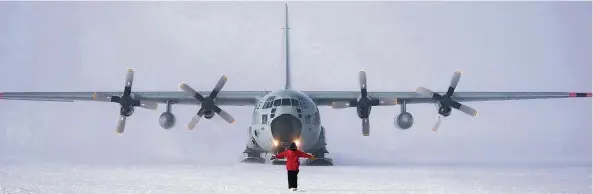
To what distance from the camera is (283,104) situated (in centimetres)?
2923

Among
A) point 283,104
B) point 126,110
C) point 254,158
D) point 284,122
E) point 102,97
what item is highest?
point 102,97

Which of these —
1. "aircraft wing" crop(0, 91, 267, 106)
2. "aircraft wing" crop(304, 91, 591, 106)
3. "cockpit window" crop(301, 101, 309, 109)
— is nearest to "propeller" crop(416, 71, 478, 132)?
"aircraft wing" crop(304, 91, 591, 106)

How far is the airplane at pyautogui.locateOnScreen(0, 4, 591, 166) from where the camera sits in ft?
95.5

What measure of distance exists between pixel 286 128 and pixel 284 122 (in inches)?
10.4

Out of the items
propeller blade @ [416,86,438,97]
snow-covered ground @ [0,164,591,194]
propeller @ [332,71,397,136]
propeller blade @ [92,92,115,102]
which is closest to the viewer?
snow-covered ground @ [0,164,591,194]

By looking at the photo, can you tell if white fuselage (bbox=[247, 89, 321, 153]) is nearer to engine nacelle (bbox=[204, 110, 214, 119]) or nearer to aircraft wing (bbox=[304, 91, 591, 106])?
engine nacelle (bbox=[204, 110, 214, 119])

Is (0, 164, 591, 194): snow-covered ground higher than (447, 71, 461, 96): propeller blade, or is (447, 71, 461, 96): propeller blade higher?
(447, 71, 461, 96): propeller blade

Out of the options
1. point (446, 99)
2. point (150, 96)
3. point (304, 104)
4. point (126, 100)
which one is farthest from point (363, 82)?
point (126, 100)

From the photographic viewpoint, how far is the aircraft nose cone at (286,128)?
28.3m

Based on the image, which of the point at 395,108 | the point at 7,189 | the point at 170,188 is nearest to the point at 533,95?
the point at 170,188

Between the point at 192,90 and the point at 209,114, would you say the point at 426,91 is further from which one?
the point at 192,90

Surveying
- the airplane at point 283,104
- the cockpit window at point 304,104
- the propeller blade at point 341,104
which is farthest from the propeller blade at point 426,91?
the cockpit window at point 304,104

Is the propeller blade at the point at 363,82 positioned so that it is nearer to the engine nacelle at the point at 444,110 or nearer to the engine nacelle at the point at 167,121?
the engine nacelle at the point at 444,110

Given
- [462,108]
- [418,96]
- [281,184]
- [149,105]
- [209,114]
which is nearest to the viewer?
[281,184]
